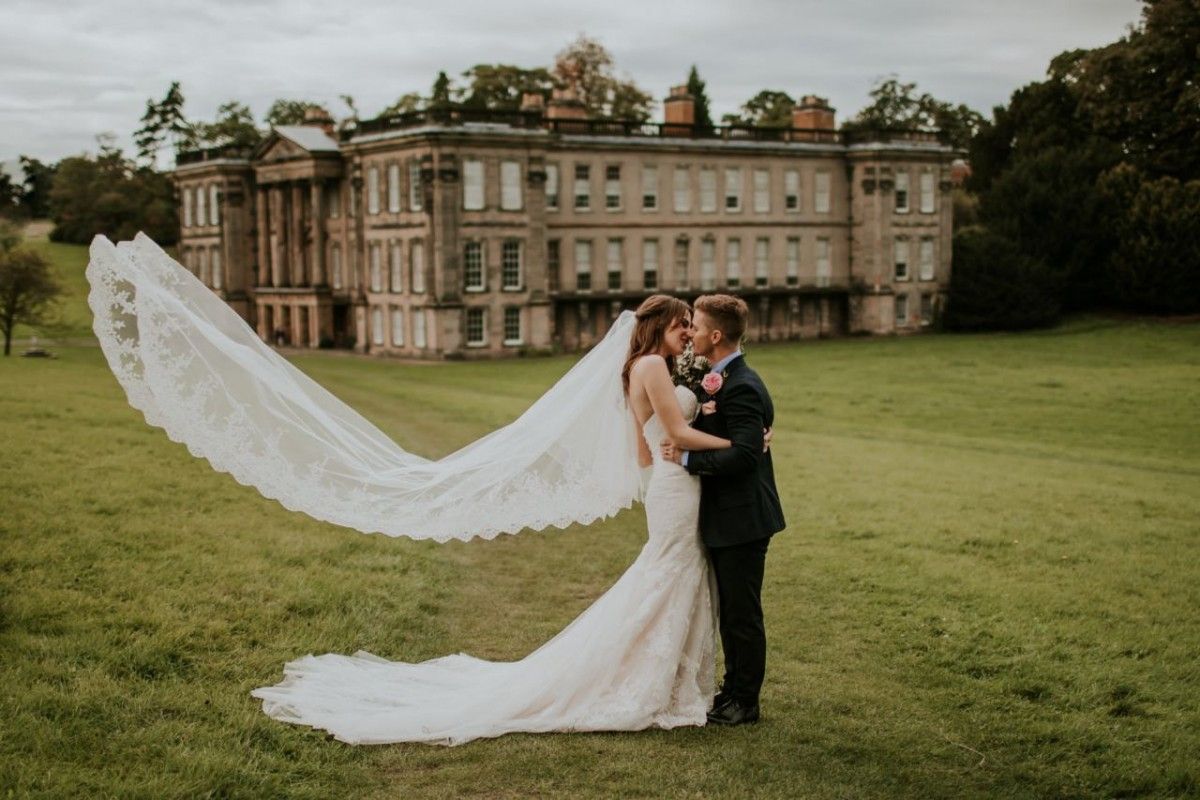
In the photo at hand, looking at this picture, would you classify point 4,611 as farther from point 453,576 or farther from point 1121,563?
point 1121,563

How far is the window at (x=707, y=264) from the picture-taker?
61844 millimetres

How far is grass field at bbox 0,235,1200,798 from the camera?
672 centimetres

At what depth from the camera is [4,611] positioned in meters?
8.52

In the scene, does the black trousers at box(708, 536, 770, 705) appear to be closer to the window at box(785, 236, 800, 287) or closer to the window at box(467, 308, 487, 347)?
the window at box(467, 308, 487, 347)

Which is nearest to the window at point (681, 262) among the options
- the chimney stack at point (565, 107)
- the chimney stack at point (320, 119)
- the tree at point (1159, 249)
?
the chimney stack at point (565, 107)

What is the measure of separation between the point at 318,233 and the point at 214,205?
12.2 meters

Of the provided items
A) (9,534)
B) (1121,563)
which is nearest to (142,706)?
(9,534)

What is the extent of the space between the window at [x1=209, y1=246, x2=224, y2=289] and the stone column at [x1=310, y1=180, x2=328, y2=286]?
10.7m

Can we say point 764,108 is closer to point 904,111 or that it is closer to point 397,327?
point 904,111

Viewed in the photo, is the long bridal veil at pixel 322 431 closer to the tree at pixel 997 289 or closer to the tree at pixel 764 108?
the tree at pixel 997 289

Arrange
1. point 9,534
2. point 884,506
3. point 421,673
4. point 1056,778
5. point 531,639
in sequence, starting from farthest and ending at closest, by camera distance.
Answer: point 884,506, point 9,534, point 531,639, point 421,673, point 1056,778

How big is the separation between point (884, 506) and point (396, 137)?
137 ft

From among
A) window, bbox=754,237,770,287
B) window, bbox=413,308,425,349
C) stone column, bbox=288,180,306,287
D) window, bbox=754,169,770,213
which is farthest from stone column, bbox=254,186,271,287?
window, bbox=754,237,770,287

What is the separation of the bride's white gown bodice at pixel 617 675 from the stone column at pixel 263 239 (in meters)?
59.2
